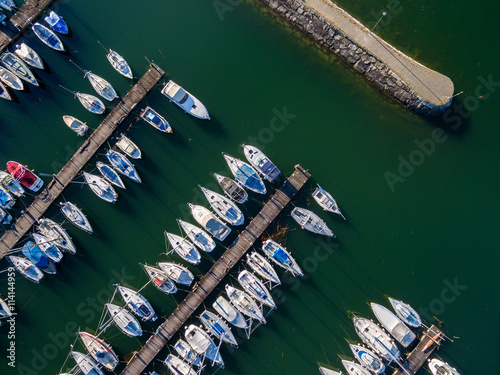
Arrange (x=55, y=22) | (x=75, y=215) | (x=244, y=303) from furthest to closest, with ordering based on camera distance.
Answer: (x=75, y=215)
(x=55, y=22)
(x=244, y=303)

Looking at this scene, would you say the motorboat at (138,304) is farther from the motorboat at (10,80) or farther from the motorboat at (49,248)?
the motorboat at (10,80)

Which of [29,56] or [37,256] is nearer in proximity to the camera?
[37,256]

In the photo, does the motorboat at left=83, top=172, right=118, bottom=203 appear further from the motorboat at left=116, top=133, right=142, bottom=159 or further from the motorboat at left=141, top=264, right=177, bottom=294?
the motorboat at left=141, top=264, right=177, bottom=294

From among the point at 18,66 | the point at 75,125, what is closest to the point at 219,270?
the point at 75,125

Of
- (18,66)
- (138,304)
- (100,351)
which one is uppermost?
(18,66)

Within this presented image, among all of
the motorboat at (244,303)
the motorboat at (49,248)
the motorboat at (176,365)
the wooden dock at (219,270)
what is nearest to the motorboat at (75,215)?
the motorboat at (49,248)

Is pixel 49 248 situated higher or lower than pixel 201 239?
lower

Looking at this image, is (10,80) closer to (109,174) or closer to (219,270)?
(109,174)

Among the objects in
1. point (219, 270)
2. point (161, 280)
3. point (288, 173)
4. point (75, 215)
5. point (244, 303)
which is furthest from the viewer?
point (288, 173)
